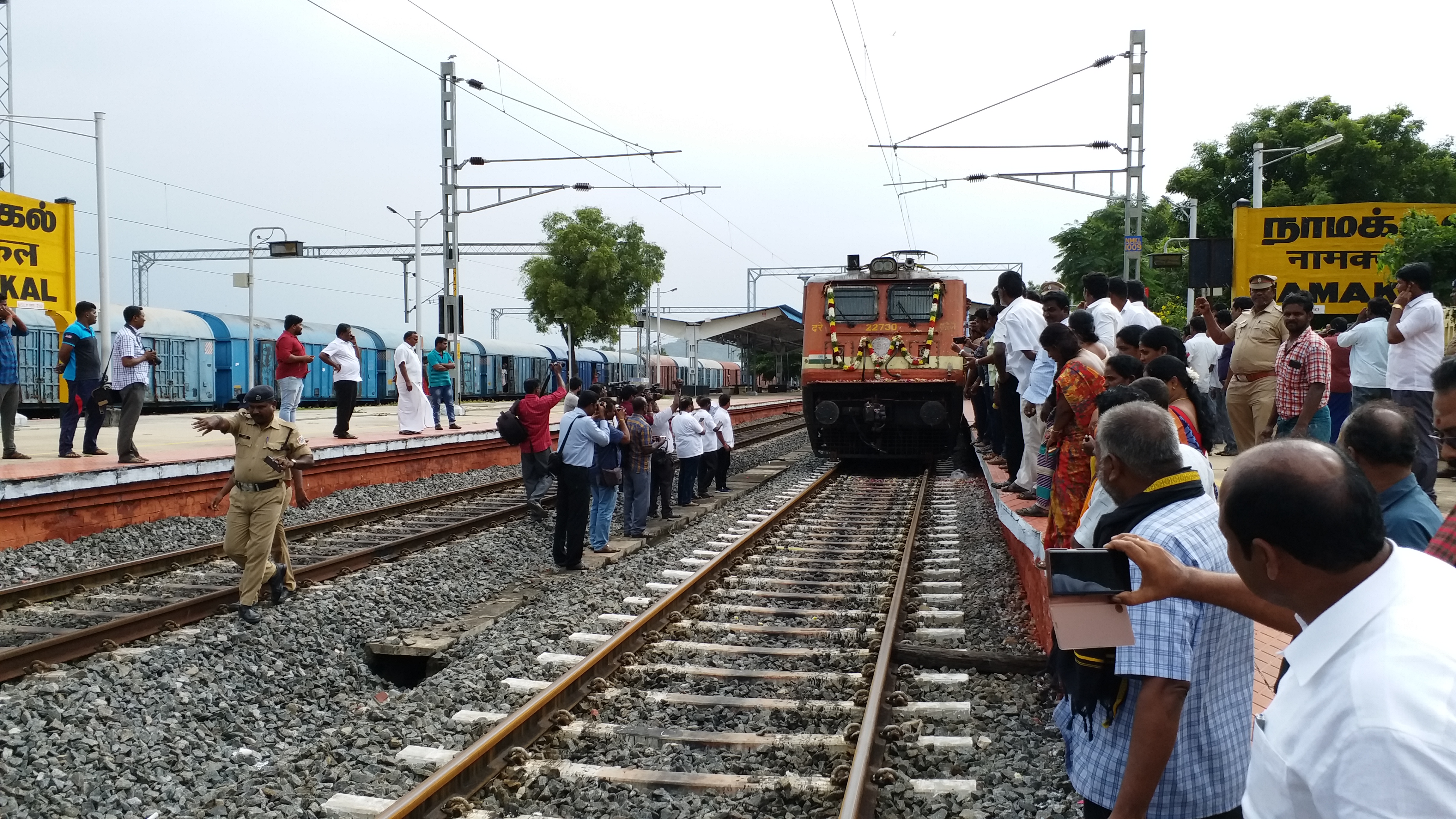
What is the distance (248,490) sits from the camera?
22.8 ft

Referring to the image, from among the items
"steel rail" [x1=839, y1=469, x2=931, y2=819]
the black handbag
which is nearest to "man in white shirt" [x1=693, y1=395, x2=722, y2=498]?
the black handbag

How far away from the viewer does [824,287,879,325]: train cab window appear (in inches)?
621

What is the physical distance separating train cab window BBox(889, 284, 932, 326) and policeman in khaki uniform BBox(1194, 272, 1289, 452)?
24.4 feet

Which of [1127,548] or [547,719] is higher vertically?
[1127,548]

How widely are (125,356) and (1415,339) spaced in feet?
36.5

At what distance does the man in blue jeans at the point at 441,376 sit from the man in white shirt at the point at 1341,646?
1545cm

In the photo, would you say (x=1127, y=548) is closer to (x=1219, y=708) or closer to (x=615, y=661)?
(x=1219, y=708)

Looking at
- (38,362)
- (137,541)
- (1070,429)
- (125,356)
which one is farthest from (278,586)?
(38,362)

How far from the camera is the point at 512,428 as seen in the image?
1042 cm

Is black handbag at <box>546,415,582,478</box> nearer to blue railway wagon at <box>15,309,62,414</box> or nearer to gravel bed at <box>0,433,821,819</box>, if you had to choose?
gravel bed at <box>0,433,821,819</box>

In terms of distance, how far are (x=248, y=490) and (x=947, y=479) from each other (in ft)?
36.9

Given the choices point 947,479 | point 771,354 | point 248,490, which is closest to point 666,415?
point 947,479

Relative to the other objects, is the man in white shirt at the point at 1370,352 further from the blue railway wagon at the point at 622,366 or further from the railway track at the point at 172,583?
the blue railway wagon at the point at 622,366

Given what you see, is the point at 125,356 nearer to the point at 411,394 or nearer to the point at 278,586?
the point at 278,586
